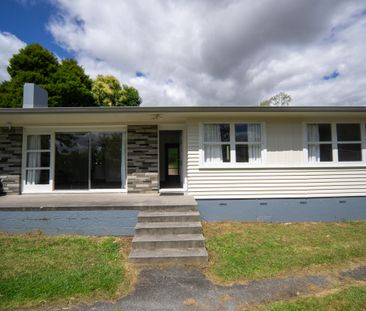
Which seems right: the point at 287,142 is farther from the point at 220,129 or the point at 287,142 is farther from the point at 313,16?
the point at 313,16

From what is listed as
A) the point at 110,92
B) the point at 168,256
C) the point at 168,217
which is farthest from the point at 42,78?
the point at 168,256

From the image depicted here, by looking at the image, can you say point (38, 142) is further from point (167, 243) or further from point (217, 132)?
point (167, 243)

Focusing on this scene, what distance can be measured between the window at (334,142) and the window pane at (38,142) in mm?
8130

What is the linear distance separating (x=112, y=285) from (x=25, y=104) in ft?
24.2

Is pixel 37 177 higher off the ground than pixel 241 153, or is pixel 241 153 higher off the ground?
pixel 241 153

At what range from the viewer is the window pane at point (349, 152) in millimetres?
7477

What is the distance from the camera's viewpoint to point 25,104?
8.40 meters

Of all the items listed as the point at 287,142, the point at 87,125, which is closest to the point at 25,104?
the point at 87,125

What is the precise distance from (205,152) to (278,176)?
2210 millimetres

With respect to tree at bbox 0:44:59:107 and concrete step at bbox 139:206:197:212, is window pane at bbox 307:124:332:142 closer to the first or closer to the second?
concrete step at bbox 139:206:197:212

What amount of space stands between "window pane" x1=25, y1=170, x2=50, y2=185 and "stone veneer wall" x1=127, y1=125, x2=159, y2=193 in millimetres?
2716

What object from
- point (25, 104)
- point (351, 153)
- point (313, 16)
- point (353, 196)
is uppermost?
point (313, 16)

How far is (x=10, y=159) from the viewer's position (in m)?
7.83

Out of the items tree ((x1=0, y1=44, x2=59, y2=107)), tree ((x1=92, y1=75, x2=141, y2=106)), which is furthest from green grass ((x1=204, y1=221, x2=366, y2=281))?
tree ((x1=92, y1=75, x2=141, y2=106))
